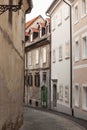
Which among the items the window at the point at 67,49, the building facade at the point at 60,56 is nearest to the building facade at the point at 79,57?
the building facade at the point at 60,56

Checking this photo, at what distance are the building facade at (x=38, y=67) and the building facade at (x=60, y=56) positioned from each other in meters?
1.91

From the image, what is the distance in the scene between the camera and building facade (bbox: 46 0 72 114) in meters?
32.0

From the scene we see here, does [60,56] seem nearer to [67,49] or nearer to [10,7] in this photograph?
[67,49]

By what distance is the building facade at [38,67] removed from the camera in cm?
4059

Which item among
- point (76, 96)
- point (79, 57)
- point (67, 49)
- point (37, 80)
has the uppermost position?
point (67, 49)

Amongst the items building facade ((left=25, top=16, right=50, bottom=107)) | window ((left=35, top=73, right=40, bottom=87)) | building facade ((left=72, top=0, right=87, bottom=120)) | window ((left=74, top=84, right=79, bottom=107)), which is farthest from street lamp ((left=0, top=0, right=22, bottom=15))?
window ((left=35, top=73, right=40, bottom=87))

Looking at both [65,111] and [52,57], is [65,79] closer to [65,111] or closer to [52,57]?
[65,111]

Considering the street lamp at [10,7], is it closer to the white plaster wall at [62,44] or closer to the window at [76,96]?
the window at [76,96]

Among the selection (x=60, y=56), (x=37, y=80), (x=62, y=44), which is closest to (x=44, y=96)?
(x=37, y=80)

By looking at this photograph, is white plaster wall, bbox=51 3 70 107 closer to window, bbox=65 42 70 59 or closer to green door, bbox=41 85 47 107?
window, bbox=65 42 70 59

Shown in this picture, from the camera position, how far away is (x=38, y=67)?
43844mm

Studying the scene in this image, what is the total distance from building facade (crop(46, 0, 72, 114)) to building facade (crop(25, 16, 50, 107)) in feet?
6.25

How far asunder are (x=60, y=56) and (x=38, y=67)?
9104mm

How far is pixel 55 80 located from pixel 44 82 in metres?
4.52
